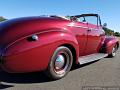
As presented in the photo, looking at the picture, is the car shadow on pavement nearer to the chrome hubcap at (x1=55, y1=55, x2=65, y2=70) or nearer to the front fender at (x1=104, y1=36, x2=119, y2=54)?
the chrome hubcap at (x1=55, y1=55, x2=65, y2=70)

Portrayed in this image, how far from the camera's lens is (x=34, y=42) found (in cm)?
402

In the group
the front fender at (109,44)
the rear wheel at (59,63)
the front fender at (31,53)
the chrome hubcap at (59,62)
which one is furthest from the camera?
the front fender at (109,44)

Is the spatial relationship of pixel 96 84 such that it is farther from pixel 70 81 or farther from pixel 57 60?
pixel 57 60

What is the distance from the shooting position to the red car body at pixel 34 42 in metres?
3.84

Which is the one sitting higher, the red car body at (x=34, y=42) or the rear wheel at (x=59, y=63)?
the red car body at (x=34, y=42)

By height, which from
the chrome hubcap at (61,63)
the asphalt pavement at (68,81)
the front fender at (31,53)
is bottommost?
the asphalt pavement at (68,81)

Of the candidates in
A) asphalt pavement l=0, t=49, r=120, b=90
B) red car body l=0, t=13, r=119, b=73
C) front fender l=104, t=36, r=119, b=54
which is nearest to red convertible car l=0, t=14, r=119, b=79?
red car body l=0, t=13, r=119, b=73

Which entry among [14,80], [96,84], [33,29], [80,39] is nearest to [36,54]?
[33,29]

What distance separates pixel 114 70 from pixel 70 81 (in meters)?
1.73

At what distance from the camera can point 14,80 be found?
4449 millimetres

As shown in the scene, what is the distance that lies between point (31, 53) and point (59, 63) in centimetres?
91

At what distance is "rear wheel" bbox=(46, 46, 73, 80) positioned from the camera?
14.4 feet

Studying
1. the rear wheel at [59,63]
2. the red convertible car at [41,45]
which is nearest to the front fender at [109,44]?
the red convertible car at [41,45]

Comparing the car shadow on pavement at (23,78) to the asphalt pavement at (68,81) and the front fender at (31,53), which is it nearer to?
the asphalt pavement at (68,81)
